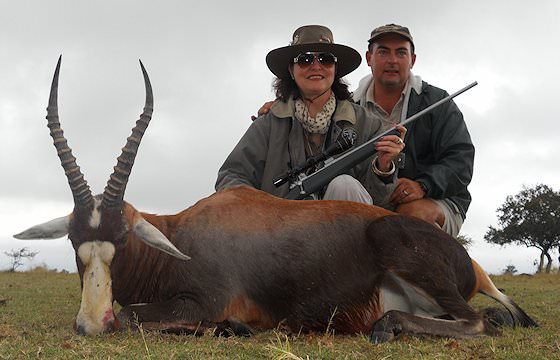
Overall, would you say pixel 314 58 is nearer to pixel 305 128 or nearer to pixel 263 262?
pixel 305 128

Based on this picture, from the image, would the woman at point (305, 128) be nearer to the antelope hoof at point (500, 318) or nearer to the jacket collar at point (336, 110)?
the jacket collar at point (336, 110)

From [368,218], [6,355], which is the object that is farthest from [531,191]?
[6,355]

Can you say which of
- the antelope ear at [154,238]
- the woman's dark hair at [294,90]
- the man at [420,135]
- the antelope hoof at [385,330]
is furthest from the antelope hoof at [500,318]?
the woman's dark hair at [294,90]

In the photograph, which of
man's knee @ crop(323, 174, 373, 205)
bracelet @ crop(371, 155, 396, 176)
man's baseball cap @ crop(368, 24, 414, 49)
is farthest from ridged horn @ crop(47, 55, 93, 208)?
man's baseball cap @ crop(368, 24, 414, 49)

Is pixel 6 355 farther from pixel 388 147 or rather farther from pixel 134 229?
pixel 388 147

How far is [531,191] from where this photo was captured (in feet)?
108

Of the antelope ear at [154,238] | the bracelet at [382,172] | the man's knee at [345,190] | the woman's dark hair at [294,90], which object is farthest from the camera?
the woman's dark hair at [294,90]

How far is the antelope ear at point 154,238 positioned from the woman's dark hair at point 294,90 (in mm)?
2473

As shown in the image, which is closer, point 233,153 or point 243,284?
point 243,284

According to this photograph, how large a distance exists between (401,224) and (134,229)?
1757 millimetres

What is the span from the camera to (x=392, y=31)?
279 inches

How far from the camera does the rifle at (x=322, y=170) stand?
573cm

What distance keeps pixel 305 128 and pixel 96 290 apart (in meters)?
2.72

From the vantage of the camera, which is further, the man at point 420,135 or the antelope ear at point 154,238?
the man at point 420,135
